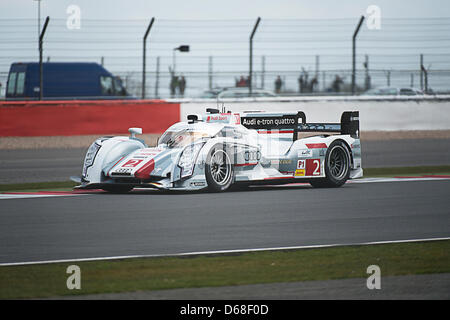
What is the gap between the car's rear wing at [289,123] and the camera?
44.2 feet

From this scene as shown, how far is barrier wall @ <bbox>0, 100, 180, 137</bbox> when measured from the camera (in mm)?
21047

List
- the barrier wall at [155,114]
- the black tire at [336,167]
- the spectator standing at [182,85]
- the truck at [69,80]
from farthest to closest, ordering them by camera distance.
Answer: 1. the truck at [69,80]
2. the spectator standing at [182,85]
3. the barrier wall at [155,114]
4. the black tire at [336,167]

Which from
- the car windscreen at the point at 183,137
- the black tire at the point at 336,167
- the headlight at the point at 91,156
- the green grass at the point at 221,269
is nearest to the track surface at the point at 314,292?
the green grass at the point at 221,269

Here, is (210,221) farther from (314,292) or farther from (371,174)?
(371,174)

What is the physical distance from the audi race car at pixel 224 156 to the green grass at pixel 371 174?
4.19ft

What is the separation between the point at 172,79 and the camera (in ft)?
83.1

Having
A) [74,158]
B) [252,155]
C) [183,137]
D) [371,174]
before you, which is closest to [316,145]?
[252,155]

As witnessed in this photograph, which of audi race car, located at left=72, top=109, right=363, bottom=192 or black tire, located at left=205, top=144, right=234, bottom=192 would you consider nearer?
audi race car, located at left=72, top=109, right=363, bottom=192

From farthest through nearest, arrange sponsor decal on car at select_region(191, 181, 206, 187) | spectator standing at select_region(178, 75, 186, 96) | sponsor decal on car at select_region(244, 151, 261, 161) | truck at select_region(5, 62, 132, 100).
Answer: truck at select_region(5, 62, 132, 100), spectator standing at select_region(178, 75, 186, 96), sponsor decal on car at select_region(244, 151, 261, 161), sponsor decal on car at select_region(191, 181, 206, 187)

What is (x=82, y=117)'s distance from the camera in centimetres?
2155

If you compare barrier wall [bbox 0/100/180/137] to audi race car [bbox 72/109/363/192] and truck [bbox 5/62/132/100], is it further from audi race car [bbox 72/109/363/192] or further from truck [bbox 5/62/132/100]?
truck [bbox 5/62/132/100]

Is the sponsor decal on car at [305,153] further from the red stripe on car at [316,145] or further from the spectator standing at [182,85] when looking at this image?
the spectator standing at [182,85]

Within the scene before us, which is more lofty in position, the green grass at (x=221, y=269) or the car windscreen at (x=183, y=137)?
the car windscreen at (x=183, y=137)

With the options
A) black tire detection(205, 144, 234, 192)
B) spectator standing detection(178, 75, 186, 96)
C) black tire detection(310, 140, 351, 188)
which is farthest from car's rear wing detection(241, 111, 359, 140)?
spectator standing detection(178, 75, 186, 96)
